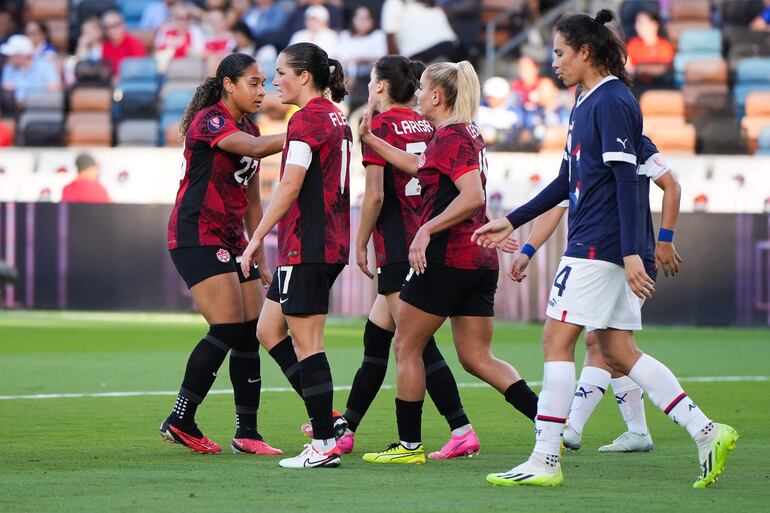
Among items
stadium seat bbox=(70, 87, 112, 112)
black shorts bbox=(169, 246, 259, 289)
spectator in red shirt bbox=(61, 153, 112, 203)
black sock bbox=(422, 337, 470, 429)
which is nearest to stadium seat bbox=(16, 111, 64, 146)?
stadium seat bbox=(70, 87, 112, 112)

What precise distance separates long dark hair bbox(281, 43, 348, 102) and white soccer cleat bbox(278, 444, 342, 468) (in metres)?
1.77

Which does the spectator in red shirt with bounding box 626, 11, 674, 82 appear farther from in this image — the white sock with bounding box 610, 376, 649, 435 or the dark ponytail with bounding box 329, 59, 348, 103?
the dark ponytail with bounding box 329, 59, 348, 103

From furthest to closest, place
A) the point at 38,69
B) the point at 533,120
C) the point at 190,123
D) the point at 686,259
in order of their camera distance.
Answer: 1. the point at 38,69
2. the point at 533,120
3. the point at 686,259
4. the point at 190,123

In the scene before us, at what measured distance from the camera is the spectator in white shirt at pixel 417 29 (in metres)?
21.2

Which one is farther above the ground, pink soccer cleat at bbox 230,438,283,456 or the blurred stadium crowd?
the blurred stadium crowd

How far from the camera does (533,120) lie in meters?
20.0

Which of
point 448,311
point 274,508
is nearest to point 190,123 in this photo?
point 448,311

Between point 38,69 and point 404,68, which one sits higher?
point 38,69

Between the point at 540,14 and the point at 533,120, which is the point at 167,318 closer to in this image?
the point at 533,120

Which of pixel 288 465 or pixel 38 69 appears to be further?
pixel 38 69

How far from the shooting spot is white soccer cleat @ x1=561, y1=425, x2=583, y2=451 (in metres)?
7.72

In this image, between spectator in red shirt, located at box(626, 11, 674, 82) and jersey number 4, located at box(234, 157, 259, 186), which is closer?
jersey number 4, located at box(234, 157, 259, 186)

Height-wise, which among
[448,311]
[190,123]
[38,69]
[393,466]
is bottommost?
[393,466]

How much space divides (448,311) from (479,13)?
17.0m
